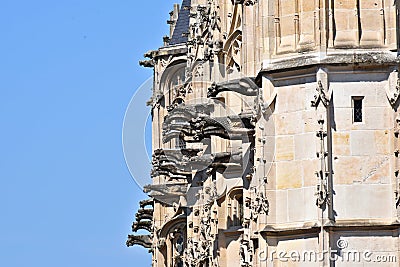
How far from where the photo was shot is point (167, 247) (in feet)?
311

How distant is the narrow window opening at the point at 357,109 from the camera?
58.7 meters

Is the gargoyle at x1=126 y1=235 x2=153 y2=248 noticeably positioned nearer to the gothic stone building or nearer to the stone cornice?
the gothic stone building

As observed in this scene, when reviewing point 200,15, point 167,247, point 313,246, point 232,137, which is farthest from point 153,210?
point 313,246

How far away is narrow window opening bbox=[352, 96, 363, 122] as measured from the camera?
2311 inches

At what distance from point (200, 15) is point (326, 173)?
2180 centimetres

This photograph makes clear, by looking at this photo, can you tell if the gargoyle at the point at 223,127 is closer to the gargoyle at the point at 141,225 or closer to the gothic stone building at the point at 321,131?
the gothic stone building at the point at 321,131

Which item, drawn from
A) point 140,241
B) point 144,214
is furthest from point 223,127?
point 140,241

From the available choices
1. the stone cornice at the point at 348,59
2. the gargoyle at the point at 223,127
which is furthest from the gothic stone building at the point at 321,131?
the gargoyle at the point at 223,127

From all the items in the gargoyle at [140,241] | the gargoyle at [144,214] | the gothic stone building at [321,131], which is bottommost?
the gothic stone building at [321,131]

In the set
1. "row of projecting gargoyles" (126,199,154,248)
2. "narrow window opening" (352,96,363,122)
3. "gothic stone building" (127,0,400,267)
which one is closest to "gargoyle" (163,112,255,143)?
"gothic stone building" (127,0,400,267)

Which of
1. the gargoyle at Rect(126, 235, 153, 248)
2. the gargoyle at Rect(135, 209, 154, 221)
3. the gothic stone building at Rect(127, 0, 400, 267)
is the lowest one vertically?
the gothic stone building at Rect(127, 0, 400, 267)

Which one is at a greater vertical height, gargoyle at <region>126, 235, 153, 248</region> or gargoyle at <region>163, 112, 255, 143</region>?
gargoyle at <region>126, 235, 153, 248</region>

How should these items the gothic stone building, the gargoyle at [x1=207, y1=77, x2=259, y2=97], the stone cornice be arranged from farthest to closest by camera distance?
1. the gargoyle at [x1=207, y1=77, x2=259, y2=97]
2. the stone cornice
3. the gothic stone building

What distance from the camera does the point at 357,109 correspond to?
5875 centimetres
